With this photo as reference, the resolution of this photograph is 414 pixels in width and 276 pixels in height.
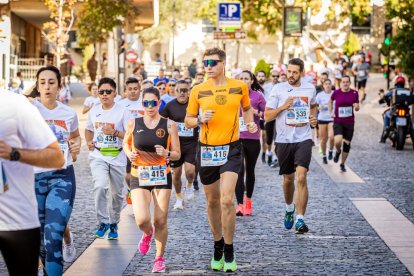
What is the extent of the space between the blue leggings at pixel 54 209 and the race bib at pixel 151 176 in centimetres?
99

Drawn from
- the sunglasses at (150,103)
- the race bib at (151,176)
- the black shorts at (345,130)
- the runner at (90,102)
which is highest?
the sunglasses at (150,103)

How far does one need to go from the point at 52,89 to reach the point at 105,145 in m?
2.65

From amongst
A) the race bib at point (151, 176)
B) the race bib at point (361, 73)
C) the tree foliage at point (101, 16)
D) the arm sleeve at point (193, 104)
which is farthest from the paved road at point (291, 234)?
the tree foliage at point (101, 16)

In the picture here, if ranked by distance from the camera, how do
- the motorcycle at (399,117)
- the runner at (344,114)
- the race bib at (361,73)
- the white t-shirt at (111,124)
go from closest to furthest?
1. the white t-shirt at (111,124)
2. the runner at (344,114)
3. the motorcycle at (399,117)
4. the race bib at (361,73)

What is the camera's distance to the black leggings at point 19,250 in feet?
16.1

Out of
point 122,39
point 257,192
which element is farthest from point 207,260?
point 122,39

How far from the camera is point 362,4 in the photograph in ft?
192

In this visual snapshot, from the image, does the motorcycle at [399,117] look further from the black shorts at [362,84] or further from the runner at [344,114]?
the black shorts at [362,84]

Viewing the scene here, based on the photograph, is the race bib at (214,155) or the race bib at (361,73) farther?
the race bib at (361,73)

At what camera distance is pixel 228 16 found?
33875 millimetres

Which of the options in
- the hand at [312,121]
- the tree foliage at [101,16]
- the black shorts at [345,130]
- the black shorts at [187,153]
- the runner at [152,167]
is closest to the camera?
the runner at [152,167]

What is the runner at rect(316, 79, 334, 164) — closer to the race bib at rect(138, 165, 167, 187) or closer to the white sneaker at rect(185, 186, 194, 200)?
the white sneaker at rect(185, 186, 194, 200)

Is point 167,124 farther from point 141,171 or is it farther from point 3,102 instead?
point 3,102

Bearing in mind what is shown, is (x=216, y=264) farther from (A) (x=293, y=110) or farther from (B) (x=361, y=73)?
(B) (x=361, y=73)
